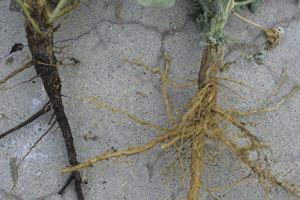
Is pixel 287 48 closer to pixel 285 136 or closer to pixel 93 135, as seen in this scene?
pixel 285 136

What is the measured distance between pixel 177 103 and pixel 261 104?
16.5 inches

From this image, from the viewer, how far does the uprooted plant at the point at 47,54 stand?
1.03 m

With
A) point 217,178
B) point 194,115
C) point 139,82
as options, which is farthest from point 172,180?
point 139,82

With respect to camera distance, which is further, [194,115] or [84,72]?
[84,72]

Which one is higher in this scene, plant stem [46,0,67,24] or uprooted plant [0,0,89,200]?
plant stem [46,0,67,24]

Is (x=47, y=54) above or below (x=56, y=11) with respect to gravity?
below

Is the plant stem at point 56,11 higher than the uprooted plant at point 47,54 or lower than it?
higher

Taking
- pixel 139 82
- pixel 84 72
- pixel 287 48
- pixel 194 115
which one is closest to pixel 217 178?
pixel 194 115

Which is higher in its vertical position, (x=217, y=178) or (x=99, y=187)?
(x=217, y=178)

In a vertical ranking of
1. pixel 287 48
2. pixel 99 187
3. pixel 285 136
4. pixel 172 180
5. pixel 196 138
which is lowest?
pixel 99 187

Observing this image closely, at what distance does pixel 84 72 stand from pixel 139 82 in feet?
0.94

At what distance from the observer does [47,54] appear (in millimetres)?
1071

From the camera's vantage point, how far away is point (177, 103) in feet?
4.14

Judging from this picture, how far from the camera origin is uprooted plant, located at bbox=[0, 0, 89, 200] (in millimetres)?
1027
